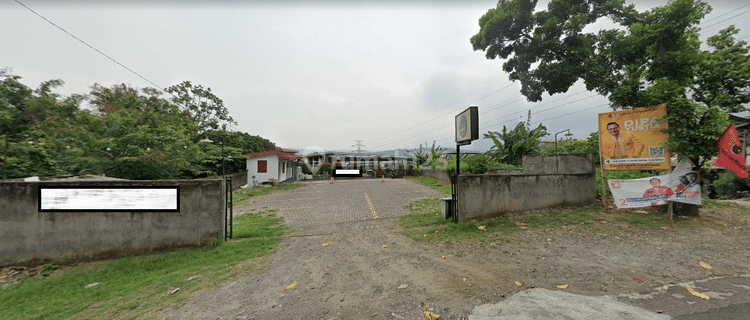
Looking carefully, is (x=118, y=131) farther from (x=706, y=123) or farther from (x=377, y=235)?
(x=706, y=123)

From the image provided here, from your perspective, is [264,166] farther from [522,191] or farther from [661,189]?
[661,189]

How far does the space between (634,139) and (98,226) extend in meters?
12.9

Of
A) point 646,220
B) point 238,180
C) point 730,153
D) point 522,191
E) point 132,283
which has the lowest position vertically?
point 132,283

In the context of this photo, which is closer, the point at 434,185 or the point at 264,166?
the point at 434,185

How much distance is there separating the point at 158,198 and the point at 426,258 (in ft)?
17.8

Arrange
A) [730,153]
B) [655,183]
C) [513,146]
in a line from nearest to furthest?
[730,153], [655,183], [513,146]

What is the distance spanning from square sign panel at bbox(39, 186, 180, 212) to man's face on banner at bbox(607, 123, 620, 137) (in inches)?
445

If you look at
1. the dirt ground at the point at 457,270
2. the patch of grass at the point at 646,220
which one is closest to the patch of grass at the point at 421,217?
the dirt ground at the point at 457,270

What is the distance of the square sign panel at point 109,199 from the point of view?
4.26 metres

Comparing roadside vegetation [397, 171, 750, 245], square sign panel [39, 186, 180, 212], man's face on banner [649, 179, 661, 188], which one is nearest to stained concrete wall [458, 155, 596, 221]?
roadside vegetation [397, 171, 750, 245]

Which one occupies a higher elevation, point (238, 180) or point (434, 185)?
point (238, 180)

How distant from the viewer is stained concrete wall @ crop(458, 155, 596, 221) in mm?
5883

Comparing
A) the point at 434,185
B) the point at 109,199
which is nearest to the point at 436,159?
the point at 434,185

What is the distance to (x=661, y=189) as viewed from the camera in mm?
5879
